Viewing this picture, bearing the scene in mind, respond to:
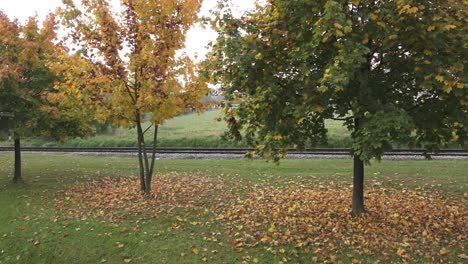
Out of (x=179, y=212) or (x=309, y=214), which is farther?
(x=179, y=212)

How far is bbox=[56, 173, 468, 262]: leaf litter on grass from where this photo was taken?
752 cm

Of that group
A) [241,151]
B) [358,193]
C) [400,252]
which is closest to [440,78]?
[400,252]

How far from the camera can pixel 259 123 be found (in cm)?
812

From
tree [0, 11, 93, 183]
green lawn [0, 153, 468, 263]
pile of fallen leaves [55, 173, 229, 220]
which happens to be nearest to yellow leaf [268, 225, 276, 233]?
green lawn [0, 153, 468, 263]

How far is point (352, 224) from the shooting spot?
842 cm

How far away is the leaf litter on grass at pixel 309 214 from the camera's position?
24.7 ft

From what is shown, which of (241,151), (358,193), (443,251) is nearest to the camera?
(443,251)

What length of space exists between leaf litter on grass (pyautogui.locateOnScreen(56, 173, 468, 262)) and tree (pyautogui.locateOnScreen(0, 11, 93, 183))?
2.32 meters

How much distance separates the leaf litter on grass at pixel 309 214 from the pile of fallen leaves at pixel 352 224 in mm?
17

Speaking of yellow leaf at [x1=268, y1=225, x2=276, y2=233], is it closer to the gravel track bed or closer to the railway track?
the railway track

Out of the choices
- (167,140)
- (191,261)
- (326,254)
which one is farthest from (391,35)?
(167,140)

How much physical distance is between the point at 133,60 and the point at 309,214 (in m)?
5.61

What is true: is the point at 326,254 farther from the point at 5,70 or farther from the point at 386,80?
the point at 5,70

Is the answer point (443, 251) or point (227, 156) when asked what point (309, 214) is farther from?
point (227, 156)
